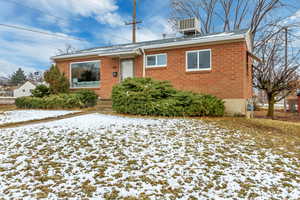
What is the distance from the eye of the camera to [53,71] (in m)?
11.7

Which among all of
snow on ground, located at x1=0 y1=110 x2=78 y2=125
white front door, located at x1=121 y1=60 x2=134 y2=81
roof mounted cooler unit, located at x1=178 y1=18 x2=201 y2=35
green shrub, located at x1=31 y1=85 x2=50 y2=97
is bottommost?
snow on ground, located at x1=0 y1=110 x2=78 y2=125

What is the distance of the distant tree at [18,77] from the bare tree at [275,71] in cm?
7791

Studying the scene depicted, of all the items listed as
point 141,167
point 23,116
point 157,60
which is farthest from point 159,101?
point 23,116

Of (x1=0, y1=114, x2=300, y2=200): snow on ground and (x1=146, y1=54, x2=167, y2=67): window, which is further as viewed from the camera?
(x1=146, y1=54, x2=167, y2=67): window

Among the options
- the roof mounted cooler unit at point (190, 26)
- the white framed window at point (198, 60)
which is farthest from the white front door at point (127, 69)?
the roof mounted cooler unit at point (190, 26)

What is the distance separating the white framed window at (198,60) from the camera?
9.82 meters

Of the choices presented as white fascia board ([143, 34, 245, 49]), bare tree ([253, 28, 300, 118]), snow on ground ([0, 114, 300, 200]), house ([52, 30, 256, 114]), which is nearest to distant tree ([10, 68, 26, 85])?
house ([52, 30, 256, 114])

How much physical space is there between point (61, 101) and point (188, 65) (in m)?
7.44

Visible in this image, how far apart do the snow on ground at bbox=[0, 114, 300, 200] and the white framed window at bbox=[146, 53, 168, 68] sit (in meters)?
6.31

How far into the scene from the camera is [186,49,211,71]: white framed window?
32.2 ft

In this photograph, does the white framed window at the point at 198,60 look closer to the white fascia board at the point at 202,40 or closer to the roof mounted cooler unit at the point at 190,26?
the white fascia board at the point at 202,40

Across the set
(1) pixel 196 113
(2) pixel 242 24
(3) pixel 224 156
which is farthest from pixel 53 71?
(2) pixel 242 24

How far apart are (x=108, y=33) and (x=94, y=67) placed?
11440 mm

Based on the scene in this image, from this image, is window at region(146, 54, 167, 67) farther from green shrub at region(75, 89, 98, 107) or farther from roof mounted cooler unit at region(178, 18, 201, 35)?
green shrub at region(75, 89, 98, 107)
